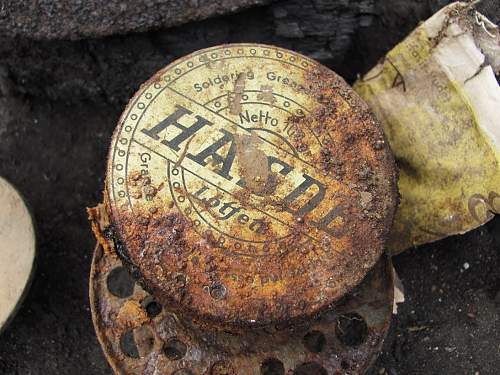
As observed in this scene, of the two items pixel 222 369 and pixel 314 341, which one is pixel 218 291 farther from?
pixel 314 341

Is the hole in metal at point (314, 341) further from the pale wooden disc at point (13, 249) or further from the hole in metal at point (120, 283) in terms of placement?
the pale wooden disc at point (13, 249)

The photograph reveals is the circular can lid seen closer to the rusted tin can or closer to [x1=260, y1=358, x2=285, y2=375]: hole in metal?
the rusted tin can

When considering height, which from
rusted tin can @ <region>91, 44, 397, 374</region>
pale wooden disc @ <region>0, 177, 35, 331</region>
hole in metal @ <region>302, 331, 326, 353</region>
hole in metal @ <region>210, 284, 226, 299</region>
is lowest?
pale wooden disc @ <region>0, 177, 35, 331</region>

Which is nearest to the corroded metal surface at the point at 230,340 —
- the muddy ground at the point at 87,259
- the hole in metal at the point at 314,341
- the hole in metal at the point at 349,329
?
the hole in metal at the point at 314,341

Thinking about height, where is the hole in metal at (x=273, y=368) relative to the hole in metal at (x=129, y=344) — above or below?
above

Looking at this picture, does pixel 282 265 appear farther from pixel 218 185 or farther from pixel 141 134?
pixel 141 134

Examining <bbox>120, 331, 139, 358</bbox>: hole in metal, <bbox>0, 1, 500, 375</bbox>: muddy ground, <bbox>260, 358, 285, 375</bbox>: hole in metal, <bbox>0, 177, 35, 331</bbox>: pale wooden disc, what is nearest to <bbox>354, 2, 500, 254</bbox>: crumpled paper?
<bbox>0, 1, 500, 375</bbox>: muddy ground

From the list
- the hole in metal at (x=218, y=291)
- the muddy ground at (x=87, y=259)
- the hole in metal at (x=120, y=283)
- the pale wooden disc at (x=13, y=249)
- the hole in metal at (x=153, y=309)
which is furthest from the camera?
the muddy ground at (x=87, y=259)
